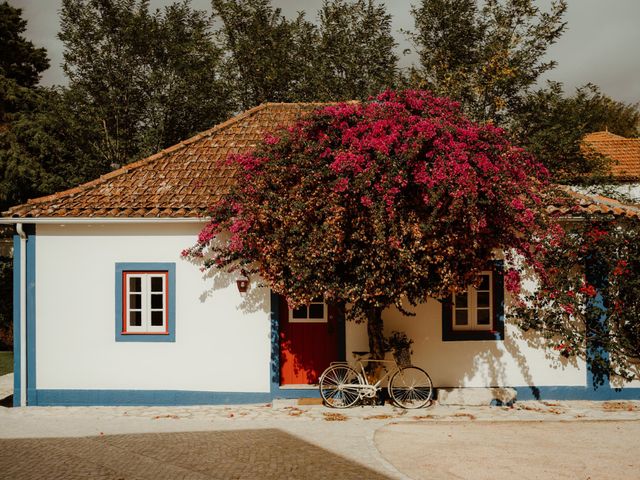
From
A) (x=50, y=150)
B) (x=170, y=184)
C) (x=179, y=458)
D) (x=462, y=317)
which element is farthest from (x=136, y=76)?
(x=179, y=458)

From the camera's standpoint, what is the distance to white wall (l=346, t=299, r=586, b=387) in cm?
1203

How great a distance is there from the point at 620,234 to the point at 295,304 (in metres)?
6.11

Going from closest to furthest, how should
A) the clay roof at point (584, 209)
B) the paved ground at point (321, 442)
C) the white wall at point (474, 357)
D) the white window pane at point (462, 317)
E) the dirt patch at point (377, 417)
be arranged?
the paved ground at point (321, 442)
the dirt patch at point (377, 417)
the clay roof at point (584, 209)
the white wall at point (474, 357)
the white window pane at point (462, 317)

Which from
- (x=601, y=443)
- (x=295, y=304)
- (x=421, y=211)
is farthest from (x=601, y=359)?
(x=295, y=304)

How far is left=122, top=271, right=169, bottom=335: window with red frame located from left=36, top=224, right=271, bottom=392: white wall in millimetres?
238

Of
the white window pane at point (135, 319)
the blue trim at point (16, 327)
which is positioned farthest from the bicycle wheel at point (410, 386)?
the blue trim at point (16, 327)

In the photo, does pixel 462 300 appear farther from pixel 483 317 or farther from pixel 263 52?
pixel 263 52

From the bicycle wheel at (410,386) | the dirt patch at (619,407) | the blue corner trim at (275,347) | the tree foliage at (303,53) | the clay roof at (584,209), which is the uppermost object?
the tree foliage at (303,53)

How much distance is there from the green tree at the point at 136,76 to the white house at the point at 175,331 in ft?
42.4

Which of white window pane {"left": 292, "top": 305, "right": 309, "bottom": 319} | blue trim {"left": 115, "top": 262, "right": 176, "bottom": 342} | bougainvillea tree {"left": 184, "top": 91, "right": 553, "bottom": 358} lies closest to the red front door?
white window pane {"left": 292, "top": 305, "right": 309, "bottom": 319}

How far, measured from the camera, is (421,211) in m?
9.72

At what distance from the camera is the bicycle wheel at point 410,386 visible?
38.0 ft

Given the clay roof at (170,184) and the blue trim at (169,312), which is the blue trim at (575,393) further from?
the clay roof at (170,184)

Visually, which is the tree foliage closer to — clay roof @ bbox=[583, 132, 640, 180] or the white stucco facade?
clay roof @ bbox=[583, 132, 640, 180]
